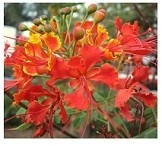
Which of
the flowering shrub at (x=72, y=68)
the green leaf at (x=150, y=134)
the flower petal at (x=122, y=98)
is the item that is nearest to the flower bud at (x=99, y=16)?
the flowering shrub at (x=72, y=68)

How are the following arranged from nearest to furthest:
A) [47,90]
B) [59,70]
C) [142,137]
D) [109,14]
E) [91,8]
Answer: [59,70], [47,90], [91,8], [142,137], [109,14]

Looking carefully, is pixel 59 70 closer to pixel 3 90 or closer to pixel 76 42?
pixel 76 42

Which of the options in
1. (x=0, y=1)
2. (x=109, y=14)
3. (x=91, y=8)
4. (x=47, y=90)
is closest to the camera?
(x=47, y=90)

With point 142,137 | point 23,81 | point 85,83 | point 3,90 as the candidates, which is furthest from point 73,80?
point 142,137

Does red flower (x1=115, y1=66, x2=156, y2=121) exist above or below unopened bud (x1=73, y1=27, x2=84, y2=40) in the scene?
below

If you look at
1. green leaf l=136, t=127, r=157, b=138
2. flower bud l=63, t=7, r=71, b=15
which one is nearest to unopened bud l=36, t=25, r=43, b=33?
flower bud l=63, t=7, r=71, b=15

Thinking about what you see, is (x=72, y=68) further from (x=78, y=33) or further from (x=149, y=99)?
(x=149, y=99)

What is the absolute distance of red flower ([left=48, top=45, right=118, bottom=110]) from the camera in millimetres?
1322

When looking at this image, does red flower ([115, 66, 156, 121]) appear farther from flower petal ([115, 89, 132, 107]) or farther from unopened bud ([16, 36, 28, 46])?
unopened bud ([16, 36, 28, 46])

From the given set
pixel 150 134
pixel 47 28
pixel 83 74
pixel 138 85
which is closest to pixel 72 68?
pixel 83 74

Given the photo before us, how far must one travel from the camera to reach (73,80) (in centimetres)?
141

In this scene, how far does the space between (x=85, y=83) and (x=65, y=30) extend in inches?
11.1

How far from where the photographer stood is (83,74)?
1.40 m

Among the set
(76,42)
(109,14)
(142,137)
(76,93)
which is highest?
(109,14)
